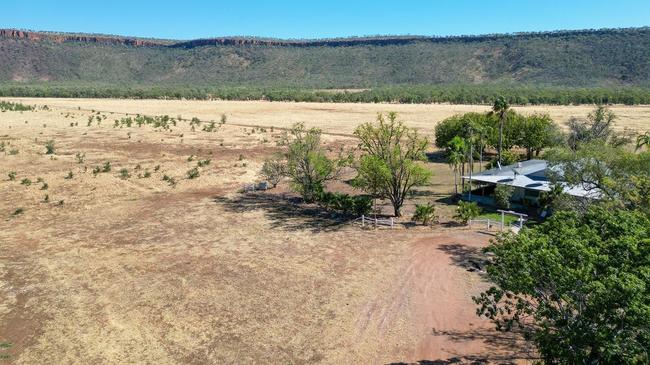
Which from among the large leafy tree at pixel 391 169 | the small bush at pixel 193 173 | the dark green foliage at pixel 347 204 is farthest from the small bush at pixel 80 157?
the large leafy tree at pixel 391 169

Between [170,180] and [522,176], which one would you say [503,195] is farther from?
[170,180]

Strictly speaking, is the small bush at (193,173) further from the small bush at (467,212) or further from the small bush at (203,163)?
the small bush at (467,212)

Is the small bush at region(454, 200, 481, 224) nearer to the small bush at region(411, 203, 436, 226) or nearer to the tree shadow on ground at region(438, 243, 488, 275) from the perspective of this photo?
the small bush at region(411, 203, 436, 226)

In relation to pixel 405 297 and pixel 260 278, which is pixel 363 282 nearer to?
pixel 405 297

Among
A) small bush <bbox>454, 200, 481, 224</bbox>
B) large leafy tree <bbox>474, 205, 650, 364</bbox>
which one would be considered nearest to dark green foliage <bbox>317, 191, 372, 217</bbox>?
small bush <bbox>454, 200, 481, 224</bbox>

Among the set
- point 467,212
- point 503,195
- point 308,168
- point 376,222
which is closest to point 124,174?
point 308,168
